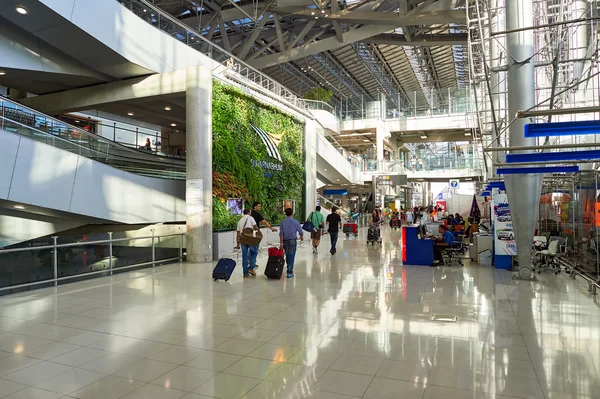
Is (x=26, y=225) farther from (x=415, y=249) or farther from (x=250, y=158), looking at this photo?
(x=415, y=249)

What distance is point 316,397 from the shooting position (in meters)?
3.54

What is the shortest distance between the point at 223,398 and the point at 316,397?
77cm

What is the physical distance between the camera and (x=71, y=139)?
1152 cm

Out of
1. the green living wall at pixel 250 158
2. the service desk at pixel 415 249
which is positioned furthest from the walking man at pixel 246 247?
the service desk at pixel 415 249

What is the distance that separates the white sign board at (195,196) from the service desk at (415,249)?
5792 millimetres

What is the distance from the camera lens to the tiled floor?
3.76 meters

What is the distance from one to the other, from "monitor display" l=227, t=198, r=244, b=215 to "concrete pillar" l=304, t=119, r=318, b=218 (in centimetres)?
620

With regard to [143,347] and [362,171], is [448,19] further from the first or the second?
→ [143,347]

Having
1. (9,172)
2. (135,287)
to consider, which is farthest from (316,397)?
(9,172)

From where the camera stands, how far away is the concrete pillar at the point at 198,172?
39.7 feet

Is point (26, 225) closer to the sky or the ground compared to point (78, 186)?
closer to the ground

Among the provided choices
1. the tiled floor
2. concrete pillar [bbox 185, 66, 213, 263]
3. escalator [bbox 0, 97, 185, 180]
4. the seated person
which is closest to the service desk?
the seated person

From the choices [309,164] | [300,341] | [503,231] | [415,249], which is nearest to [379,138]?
[309,164]

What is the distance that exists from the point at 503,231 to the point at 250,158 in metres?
8.60
